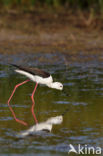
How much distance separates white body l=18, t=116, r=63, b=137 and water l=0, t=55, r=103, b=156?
0.08m

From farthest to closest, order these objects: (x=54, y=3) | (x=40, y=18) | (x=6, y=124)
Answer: (x=54, y=3) → (x=40, y=18) → (x=6, y=124)

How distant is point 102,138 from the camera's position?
542cm

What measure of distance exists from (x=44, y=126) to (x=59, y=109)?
36.7 inches

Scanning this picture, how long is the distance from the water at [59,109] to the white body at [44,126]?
0.26ft

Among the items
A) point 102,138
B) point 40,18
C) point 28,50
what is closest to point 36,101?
point 102,138

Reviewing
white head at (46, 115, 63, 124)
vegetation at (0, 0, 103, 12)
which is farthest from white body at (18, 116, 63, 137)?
vegetation at (0, 0, 103, 12)

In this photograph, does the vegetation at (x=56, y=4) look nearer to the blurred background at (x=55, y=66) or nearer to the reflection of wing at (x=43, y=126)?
the blurred background at (x=55, y=66)

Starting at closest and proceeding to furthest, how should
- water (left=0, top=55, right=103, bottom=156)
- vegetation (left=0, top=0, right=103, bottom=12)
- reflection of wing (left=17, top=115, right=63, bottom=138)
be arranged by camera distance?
1. water (left=0, top=55, right=103, bottom=156)
2. reflection of wing (left=17, top=115, right=63, bottom=138)
3. vegetation (left=0, top=0, right=103, bottom=12)

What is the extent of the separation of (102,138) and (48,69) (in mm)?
4648

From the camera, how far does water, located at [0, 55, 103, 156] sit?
521cm

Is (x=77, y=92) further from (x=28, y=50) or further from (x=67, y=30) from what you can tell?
(x=67, y=30)

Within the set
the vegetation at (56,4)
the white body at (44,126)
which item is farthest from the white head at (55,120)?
the vegetation at (56,4)

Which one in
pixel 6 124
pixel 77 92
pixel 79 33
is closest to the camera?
pixel 6 124

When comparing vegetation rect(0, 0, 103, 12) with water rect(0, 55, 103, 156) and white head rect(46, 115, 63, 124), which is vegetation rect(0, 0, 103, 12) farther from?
white head rect(46, 115, 63, 124)
